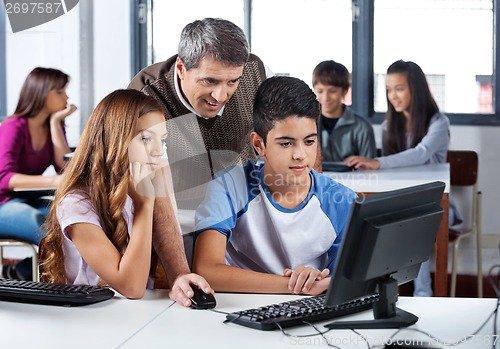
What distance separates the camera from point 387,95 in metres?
4.32

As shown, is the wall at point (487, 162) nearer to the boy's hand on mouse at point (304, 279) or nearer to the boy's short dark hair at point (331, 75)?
the boy's short dark hair at point (331, 75)

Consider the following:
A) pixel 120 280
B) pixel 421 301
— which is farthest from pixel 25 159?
pixel 421 301

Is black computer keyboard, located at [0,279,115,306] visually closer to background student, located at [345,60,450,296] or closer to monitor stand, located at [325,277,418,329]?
monitor stand, located at [325,277,418,329]

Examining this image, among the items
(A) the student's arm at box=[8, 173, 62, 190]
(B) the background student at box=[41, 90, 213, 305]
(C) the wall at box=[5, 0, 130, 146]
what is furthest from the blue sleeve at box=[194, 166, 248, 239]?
(C) the wall at box=[5, 0, 130, 146]

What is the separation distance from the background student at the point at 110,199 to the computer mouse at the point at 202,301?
0.15m

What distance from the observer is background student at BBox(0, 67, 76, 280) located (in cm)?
345

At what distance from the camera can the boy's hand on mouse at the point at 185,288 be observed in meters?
1.64

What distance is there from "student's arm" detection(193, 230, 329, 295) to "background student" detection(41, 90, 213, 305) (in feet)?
0.53

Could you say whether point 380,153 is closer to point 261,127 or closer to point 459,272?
point 459,272

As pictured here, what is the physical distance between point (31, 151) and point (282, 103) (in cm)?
215

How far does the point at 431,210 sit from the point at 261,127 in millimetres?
721

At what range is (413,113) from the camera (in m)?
4.23

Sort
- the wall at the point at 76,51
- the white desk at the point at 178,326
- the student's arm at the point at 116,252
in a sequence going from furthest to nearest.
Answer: the wall at the point at 76,51
the student's arm at the point at 116,252
the white desk at the point at 178,326

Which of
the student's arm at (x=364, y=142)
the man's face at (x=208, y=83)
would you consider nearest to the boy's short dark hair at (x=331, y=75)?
the student's arm at (x=364, y=142)
